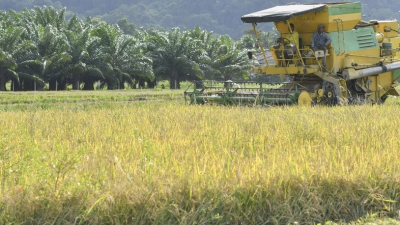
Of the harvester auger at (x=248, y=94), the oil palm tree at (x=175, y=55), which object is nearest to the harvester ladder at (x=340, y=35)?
the harvester auger at (x=248, y=94)

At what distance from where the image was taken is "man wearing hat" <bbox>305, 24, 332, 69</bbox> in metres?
15.2

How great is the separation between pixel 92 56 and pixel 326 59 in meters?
27.1

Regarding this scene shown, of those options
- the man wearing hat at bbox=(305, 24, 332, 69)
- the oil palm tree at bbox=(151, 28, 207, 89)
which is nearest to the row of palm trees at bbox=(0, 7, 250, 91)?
the oil palm tree at bbox=(151, 28, 207, 89)

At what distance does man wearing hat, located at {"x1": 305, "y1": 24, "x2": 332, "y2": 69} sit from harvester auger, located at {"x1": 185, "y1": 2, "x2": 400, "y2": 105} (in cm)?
10

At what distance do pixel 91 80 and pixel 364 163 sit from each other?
39.2m

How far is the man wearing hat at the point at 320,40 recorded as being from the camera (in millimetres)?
15219

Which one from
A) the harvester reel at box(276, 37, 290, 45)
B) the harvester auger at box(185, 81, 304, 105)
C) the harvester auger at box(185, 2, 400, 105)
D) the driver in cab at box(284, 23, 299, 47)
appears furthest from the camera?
the harvester reel at box(276, 37, 290, 45)

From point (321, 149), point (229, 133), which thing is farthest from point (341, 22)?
point (321, 149)

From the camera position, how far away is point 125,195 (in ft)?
15.9

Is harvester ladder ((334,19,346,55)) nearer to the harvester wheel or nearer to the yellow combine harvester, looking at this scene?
the yellow combine harvester

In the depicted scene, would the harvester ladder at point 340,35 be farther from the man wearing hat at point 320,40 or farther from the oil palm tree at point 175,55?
the oil palm tree at point 175,55

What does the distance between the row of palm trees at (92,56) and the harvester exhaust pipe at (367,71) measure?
23.0 m

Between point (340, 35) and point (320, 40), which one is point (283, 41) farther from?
point (340, 35)

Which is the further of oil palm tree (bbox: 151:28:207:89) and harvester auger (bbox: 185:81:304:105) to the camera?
oil palm tree (bbox: 151:28:207:89)
